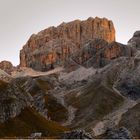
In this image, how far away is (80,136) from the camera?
189 meters

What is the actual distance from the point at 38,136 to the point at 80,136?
21.4 m

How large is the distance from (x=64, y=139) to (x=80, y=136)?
30.1ft

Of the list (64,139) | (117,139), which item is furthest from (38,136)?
(117,139)

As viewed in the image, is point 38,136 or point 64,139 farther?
point 38,136

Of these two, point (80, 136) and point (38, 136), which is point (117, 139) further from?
point (38, 136)

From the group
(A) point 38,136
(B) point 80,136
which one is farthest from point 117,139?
(A) point 38,136

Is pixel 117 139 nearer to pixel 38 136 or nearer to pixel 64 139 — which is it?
pixel 64 139

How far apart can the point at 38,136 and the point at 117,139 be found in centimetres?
3525

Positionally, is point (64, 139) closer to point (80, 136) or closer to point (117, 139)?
point (80, 136)

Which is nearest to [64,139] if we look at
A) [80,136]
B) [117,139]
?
[80,136]

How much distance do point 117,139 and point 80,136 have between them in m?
15.5

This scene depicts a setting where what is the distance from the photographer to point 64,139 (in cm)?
18238
